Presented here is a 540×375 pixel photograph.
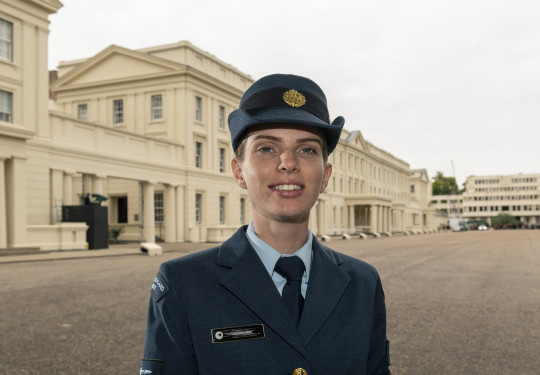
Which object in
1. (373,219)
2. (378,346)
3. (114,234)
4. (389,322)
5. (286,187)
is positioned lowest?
(389,322)

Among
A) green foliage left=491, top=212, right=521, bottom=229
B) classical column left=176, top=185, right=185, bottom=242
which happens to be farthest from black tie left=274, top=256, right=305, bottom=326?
green foliage left=491, top=212, right=521, bottom=229

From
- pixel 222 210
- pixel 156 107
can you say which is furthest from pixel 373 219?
pixel 156 107

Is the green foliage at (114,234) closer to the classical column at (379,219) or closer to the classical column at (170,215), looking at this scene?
the classical column at (170,215)

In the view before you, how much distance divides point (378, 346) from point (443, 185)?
589 feet

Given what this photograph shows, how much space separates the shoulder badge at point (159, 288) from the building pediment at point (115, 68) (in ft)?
119

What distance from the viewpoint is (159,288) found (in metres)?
1.86

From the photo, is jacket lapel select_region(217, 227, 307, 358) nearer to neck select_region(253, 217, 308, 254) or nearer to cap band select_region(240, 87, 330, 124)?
neck select_region(253, 217, 308, 254)

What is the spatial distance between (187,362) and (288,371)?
0.33 m

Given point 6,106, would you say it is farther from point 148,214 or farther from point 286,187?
point 286,187

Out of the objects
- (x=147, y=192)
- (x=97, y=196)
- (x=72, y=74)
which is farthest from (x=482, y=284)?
(x=72, y=74)

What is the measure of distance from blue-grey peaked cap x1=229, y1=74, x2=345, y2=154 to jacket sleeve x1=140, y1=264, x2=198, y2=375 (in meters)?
0.61

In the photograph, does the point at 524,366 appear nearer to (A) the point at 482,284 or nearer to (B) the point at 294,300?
(B) the point at 294,300

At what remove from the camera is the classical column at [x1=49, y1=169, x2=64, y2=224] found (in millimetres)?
25688

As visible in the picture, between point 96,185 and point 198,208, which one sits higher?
point 96,185
